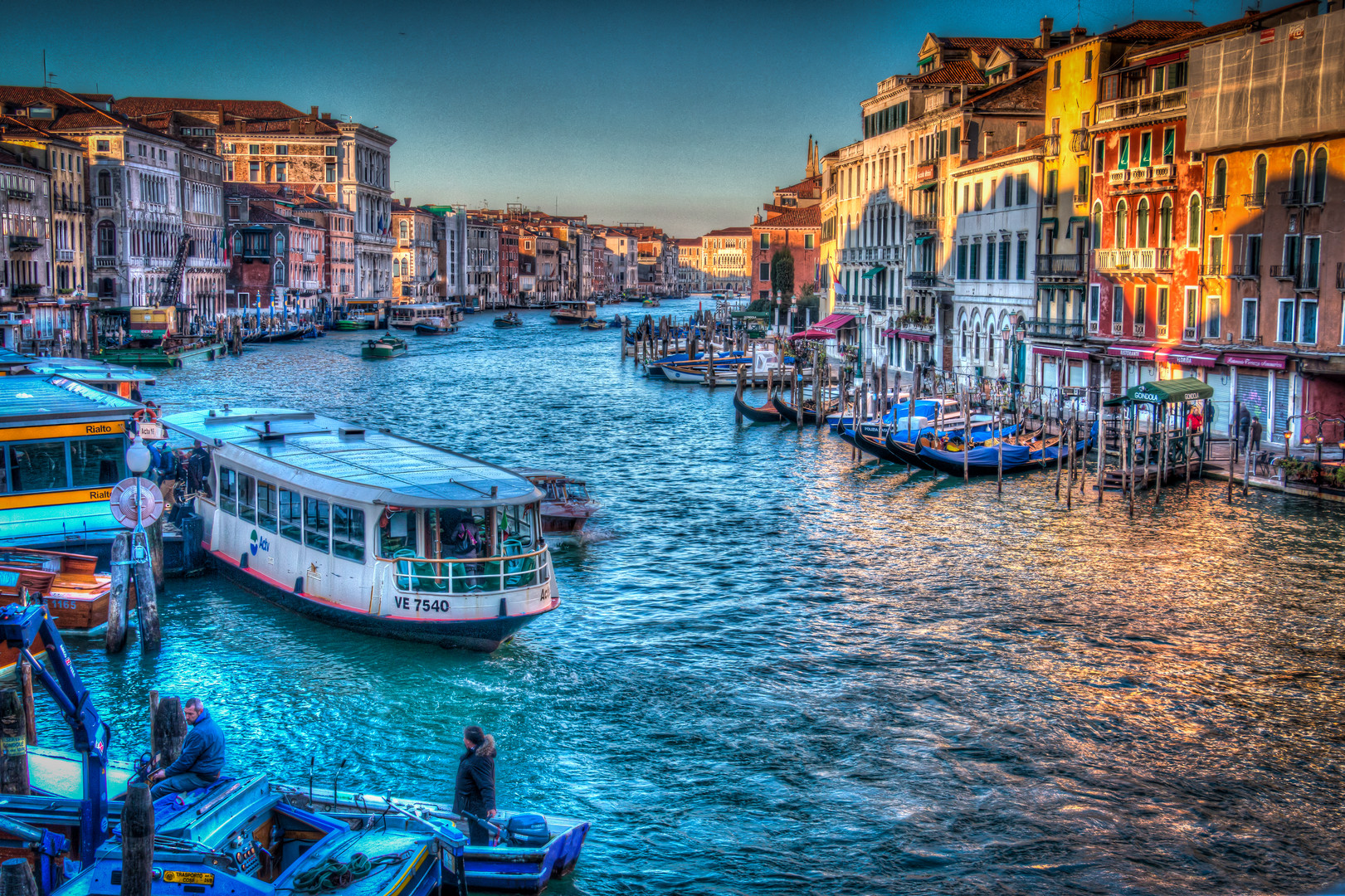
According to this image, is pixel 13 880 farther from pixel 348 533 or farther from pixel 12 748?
pixel 348 533

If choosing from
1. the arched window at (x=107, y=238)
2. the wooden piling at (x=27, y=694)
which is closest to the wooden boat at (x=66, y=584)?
the wooden piling at (x=27, y=694)

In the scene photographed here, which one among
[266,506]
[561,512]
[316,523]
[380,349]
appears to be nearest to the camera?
[316,523]

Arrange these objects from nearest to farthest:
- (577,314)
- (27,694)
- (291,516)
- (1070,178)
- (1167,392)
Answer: (27,694)
(291,516)
(1167,392)
(1070,178)
(577,314)

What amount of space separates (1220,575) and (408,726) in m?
12.1

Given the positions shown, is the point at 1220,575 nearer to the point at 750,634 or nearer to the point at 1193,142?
the point at 750,634

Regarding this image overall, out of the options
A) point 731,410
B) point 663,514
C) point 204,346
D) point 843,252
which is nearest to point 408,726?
point 663,514

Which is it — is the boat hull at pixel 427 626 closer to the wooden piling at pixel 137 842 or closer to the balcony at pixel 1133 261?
the wooden piling at pixel 137 842

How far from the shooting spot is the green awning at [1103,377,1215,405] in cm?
2523

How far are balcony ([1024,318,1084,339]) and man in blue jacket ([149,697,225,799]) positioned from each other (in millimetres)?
29011

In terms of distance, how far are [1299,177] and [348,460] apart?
68.1 feet

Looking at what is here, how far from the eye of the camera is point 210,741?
8758mm

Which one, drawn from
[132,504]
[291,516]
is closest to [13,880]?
[132,504]

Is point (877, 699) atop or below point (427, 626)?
below

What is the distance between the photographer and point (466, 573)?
1384 centimetres
